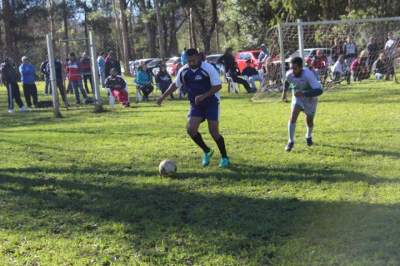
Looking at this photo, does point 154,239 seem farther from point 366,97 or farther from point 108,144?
point 366,97

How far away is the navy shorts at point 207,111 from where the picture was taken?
→ 8.31m

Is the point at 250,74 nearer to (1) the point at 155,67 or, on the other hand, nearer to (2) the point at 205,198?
(1) the point at 155,67

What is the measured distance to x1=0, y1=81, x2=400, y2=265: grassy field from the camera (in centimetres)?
508

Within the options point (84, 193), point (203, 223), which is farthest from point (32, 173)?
point (203, 223)

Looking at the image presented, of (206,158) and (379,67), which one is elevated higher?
(379,67)

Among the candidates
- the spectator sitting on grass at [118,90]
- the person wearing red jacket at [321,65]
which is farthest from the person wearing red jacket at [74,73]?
the person wearing red jacket at [321,65]

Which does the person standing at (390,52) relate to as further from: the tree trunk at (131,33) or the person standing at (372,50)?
the tree trunk at (131,33)

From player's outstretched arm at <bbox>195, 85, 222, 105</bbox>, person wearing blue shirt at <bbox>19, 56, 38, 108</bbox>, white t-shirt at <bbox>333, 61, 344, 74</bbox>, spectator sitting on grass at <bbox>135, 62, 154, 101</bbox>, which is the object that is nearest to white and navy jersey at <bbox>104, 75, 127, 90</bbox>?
spectator sitting on grass at <bbox>135, 62, 154, 101</bbox>

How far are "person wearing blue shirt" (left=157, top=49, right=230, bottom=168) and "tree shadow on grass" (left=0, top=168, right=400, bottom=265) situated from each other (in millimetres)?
1275

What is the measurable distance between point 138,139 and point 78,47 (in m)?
60.6

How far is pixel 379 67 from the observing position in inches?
872

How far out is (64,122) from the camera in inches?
588

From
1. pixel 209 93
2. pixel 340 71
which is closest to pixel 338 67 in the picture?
pixel 340 71

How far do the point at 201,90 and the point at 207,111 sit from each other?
0.33m
